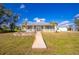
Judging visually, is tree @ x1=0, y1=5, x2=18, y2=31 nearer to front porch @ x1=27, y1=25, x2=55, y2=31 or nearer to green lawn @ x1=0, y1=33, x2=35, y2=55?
green lawn @ x1=0, y1=33, x2=35, y2=55

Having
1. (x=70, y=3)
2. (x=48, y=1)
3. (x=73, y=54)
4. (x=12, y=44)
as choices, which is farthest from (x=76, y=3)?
(x=12, y=44)

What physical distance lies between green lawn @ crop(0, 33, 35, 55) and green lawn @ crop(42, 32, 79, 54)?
0.36m

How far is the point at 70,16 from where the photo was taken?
23.7 ft

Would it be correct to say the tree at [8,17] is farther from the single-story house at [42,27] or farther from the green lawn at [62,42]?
the green lawn at [62,42]

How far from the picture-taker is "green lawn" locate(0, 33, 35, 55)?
7180mm

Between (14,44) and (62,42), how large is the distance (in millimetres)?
970

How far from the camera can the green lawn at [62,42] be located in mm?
7156

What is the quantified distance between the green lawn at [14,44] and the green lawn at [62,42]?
1.19ft

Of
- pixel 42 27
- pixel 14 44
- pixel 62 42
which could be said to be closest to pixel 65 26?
pixel 62 42

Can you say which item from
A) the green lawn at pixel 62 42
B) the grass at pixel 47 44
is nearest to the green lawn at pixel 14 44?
the grass at pixel 47 44

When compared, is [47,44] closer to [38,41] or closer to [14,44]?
[38,41]
